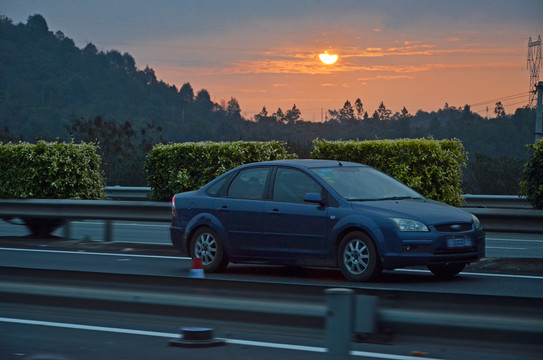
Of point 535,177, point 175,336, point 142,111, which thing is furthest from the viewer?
point 142,111

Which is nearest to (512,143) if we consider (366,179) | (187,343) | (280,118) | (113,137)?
(280,118)

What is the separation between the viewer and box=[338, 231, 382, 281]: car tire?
11.0 metres

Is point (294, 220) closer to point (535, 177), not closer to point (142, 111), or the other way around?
point (535, 177)

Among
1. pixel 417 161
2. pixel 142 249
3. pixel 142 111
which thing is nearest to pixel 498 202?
pixel 417 161

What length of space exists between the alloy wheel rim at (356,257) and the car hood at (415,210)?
43 centimetres

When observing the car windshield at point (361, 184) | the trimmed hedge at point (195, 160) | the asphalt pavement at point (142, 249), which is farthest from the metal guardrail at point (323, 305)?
the trimmed hedge at point (195, 160)

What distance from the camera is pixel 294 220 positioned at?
38.8ft

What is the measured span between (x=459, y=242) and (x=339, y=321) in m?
7.76

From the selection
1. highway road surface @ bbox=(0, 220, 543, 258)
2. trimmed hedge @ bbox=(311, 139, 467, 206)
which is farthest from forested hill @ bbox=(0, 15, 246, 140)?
trimmed hedge @ bbox=(311, 139, 467, 206)

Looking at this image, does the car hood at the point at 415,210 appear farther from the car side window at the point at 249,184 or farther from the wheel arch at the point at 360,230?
the car side window at the point at 249,184

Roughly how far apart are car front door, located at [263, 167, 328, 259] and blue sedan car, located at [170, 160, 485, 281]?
0.01 m

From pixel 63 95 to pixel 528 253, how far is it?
416 feet

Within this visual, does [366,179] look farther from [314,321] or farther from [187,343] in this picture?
[314,321]

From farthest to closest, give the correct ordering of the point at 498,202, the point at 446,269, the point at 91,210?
the point at 498,202 → the point at 91,210 → the point at 446,269
